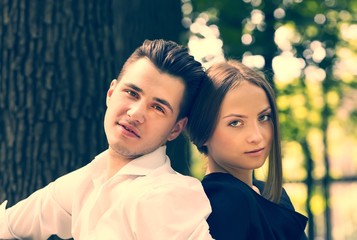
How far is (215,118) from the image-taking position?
10.6ft

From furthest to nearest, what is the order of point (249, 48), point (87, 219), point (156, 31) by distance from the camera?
point (249, 48)
point (156, 31)
point (87, 219)

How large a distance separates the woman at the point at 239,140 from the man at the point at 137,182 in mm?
99

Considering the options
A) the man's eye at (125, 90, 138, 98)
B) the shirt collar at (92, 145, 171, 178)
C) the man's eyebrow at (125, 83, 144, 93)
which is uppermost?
the man's eyebrow at (125, 83, 144, 93)

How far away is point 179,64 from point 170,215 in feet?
2.30

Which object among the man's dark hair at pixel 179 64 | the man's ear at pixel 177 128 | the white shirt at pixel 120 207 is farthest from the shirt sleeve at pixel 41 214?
the man's dark hair at pixel 179 64

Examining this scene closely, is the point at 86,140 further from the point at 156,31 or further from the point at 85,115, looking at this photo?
the point at 156,31

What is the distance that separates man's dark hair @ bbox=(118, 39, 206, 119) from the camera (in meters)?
3.18

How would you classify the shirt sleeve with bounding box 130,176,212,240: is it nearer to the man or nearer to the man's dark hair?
the man

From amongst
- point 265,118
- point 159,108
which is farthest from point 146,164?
point 265,118

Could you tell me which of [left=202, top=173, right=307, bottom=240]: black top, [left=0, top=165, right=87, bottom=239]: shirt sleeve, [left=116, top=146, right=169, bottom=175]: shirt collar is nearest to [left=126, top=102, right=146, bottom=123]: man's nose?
[left=116, top=146, right=169, bottom=175]: shirt collar

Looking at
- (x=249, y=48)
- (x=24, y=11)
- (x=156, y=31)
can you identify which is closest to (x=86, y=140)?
(x=24, y=11)

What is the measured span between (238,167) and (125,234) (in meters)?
0.69

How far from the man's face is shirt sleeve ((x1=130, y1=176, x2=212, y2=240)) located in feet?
0.92

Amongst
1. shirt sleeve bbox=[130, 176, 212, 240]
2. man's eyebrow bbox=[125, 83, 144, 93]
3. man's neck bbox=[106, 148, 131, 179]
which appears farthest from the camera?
man's neck bbox=[106, 148, 131, 179]
